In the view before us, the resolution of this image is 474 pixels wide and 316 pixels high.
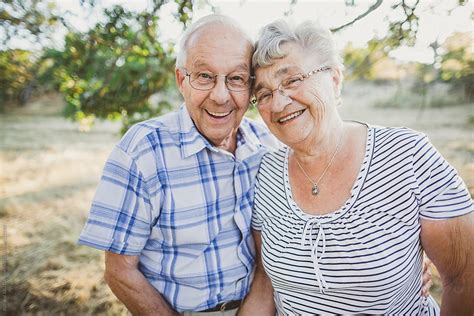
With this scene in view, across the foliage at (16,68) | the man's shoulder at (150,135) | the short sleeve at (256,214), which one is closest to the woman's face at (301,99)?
the short sleeve at (256,214)

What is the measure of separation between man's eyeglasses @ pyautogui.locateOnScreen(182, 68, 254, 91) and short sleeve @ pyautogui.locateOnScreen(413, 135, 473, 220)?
→ 825 mm

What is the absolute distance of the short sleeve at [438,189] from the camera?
59.3 inches

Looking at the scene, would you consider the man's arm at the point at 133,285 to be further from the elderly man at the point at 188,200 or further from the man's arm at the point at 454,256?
the man's arm at the point at 454,256

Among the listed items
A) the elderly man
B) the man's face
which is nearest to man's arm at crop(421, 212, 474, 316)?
the elderly man

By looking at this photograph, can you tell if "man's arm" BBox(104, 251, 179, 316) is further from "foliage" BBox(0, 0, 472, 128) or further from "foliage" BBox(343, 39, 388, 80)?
"foliage" BBox(343, 39, 388, 80)

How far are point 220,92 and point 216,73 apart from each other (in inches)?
3.7

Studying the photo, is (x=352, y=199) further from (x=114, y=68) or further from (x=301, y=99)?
(x=114, y=68)

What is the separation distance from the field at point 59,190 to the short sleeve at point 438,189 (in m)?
2.35

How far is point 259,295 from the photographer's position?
6.42 feet

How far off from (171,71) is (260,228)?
1.82 metres

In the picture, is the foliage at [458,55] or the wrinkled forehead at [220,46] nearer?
the wrinkled forehead at [220,46]

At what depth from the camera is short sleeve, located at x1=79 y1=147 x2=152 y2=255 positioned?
1730 millimetres

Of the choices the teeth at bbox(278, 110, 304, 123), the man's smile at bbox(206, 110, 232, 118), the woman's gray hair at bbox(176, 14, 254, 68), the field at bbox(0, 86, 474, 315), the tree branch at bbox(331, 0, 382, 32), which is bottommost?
the field at bbox(0, 86, 474, 315)

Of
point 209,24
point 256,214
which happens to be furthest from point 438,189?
point 209,24
